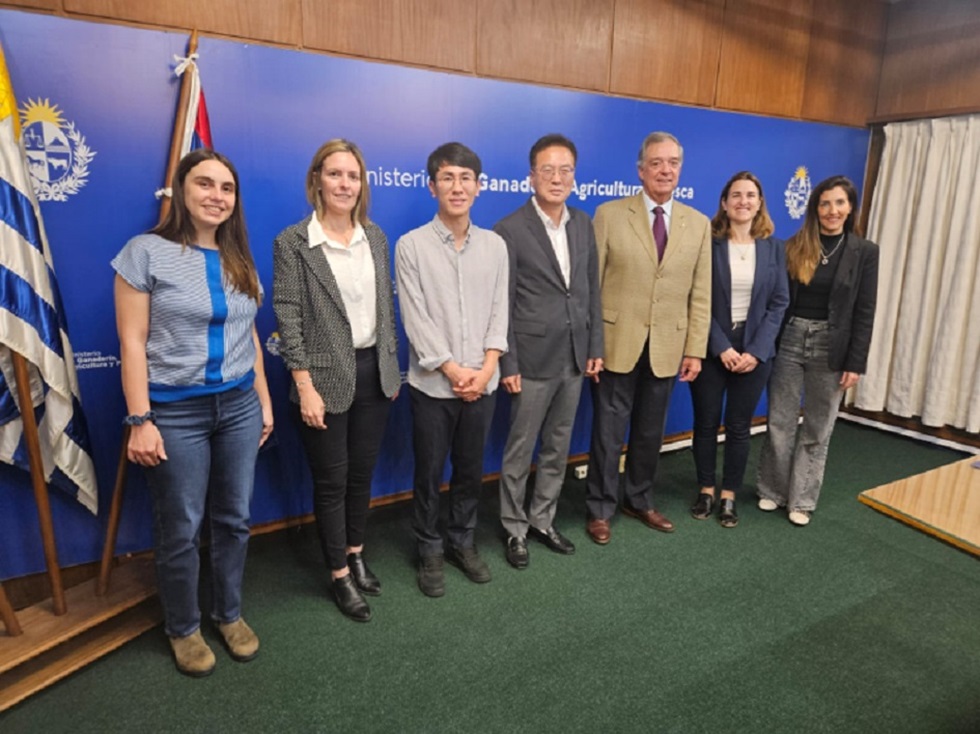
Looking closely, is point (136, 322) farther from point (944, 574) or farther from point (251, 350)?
point (944, 574)

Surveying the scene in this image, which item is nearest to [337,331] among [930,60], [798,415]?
[798,415]

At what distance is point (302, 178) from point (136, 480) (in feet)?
4.70

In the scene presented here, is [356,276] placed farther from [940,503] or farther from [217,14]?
[940,503]

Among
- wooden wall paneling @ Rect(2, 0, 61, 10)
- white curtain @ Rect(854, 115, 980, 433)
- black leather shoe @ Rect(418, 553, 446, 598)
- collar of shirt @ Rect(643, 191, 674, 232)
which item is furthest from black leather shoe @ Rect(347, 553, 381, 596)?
white curtain @ Rect(854, 115, 980, 433)

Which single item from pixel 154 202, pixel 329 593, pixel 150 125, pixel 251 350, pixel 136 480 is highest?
pixel 150 125

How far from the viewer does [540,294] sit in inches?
99.3

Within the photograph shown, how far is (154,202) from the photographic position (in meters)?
2.35

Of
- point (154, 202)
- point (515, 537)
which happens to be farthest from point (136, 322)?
point (515, 537)

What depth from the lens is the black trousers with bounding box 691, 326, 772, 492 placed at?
3.04 m

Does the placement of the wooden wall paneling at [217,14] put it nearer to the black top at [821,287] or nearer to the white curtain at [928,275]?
the black top at [821,287]

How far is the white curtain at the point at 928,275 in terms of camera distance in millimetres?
4129

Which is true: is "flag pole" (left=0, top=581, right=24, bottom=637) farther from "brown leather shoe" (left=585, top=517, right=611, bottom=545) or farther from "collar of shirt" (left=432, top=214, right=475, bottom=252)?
"brown leather shoe" (left=585, top=517, right=611, bottom=545)

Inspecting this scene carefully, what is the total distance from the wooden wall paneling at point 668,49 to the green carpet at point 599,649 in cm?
255

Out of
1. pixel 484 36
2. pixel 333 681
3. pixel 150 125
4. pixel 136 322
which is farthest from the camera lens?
pixel 484 36
